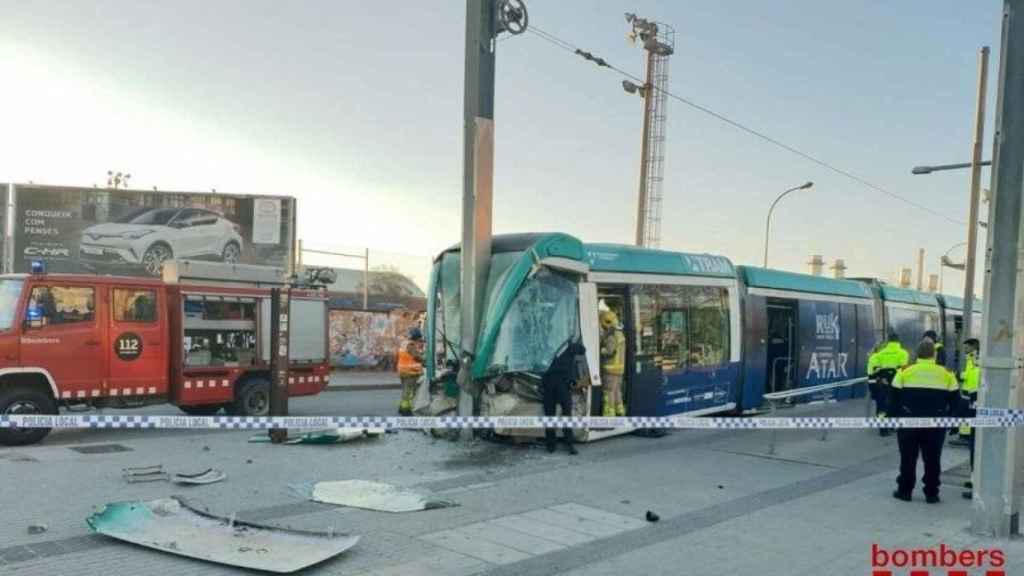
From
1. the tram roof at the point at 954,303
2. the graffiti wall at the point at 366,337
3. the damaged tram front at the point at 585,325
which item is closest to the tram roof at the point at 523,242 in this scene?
the damaged tram front at the point at 585,325

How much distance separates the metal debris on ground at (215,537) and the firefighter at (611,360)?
5.71 meters

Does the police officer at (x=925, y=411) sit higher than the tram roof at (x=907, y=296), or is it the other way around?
the tram roof at (x=907, y=296)

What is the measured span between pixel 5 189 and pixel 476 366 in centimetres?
2555

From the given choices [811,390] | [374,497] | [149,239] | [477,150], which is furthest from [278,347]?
[149,239]

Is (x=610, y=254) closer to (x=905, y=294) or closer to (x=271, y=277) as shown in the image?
(x=271, y=277)

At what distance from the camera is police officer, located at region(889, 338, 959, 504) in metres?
8.27

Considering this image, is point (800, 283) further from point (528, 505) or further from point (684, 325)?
point (528, 505)

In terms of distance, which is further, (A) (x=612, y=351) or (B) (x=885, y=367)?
(B) (x=885, y=367)

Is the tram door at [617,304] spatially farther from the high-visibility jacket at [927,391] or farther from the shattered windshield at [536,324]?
the high-visibility jacket at [927,391]

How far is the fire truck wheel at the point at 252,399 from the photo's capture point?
1305 cm

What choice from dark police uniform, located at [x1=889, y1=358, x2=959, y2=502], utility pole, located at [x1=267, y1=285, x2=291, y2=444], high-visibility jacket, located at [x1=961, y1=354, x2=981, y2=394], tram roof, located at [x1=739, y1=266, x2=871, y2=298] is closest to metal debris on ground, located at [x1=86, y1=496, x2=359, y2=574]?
utility pole, located at [x1=267, y1=285, x2=291, y2=444]

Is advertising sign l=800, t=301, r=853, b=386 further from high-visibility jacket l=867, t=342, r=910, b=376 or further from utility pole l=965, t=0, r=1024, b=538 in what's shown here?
utility pole l=965, t=0, r=1024, b=538

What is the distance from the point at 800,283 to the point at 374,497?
11569 millimetres

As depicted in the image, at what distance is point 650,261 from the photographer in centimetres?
1209
